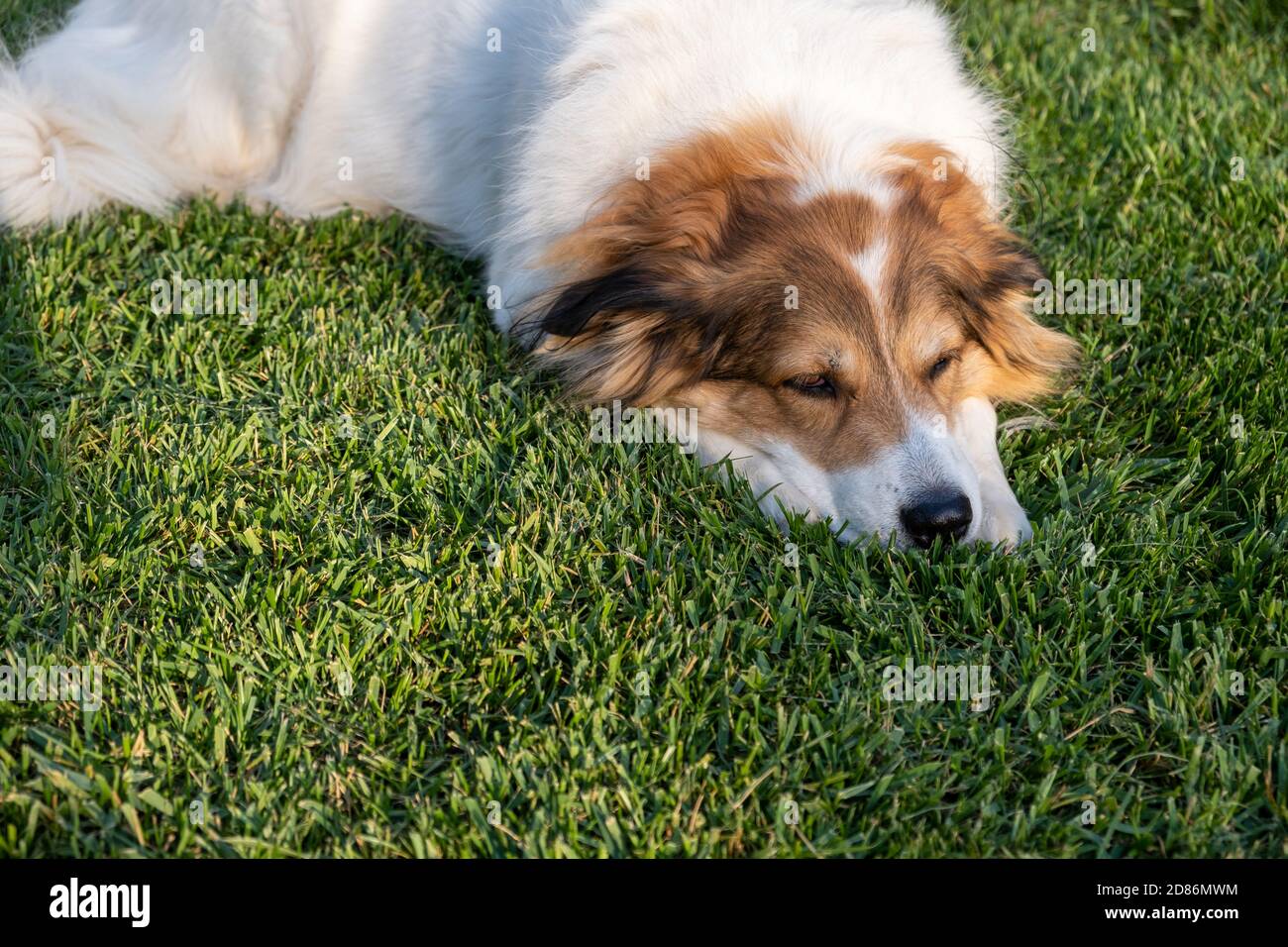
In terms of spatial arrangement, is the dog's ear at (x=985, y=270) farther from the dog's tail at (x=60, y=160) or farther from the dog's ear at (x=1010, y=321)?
the dog's tail at (x=60, y=160)

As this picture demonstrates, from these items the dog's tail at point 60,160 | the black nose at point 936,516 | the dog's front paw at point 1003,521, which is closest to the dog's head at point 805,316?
the black nose at point 936,516

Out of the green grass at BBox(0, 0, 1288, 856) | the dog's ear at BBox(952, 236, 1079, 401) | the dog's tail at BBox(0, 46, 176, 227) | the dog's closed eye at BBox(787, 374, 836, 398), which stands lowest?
the green grass at BBox(0, 0, 1288, 856)

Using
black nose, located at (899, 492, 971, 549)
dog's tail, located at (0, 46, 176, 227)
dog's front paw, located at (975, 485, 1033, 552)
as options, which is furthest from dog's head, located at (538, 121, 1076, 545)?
dog's tail, located at (0, 46, 176, 227)

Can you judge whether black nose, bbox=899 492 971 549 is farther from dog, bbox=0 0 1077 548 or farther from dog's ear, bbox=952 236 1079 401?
dog's ear, bbox=952 236 1079 401

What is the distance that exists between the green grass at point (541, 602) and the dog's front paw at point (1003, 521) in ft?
0.22

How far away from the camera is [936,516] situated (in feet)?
11.0

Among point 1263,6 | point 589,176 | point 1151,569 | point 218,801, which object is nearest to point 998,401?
point 1151,569

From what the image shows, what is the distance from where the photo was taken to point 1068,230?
490 centimetres

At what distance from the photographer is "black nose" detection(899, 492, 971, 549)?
11.0ft

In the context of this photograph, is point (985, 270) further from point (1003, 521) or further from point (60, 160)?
point (60, 160)

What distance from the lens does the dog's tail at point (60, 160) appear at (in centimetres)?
474

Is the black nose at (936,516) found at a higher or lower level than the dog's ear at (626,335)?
lower

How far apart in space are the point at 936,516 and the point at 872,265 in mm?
730

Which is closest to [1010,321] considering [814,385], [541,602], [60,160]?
[814,385]
